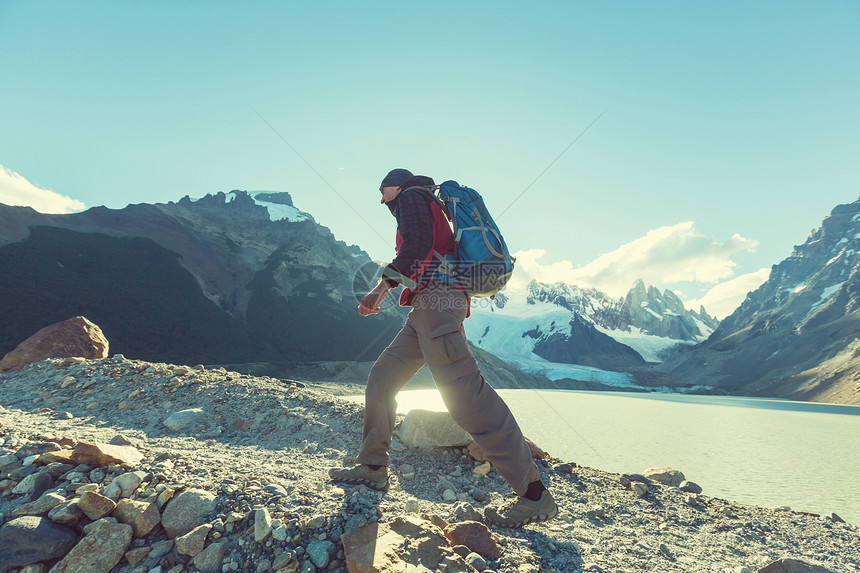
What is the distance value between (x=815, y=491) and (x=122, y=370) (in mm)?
13153

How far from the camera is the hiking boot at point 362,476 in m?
2.74

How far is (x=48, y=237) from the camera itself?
137ft

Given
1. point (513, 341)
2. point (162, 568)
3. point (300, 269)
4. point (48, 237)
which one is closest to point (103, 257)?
point (48, 237)

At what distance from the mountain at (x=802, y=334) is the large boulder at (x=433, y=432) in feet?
315

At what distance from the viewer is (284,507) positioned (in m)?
2.07

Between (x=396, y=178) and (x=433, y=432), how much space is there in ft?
8.19

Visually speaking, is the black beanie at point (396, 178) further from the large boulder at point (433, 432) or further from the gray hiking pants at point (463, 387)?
the large boulder at point (433, 432)

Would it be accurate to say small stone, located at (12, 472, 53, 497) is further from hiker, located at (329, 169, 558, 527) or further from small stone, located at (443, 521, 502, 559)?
small stone, located at (443, 521, 502, 559)

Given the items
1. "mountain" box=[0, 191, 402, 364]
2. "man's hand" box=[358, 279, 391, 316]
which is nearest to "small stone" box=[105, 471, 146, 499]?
"man's hand" box=[358, 279, 391, 316]

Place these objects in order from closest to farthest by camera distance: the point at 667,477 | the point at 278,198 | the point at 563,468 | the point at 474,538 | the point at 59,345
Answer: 1. the point at 474,538
2. the point at 563,468
3. the point at 667,477
4. the point at 59,345
5. the point at 278,198

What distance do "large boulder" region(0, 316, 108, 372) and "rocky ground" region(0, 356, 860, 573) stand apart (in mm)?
3491

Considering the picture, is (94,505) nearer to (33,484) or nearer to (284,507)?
(33,484)

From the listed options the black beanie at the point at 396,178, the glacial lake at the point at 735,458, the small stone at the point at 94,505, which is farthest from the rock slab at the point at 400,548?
the glacial lake at the point at 735,458

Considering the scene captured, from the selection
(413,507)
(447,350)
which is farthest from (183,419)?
(447,350)
